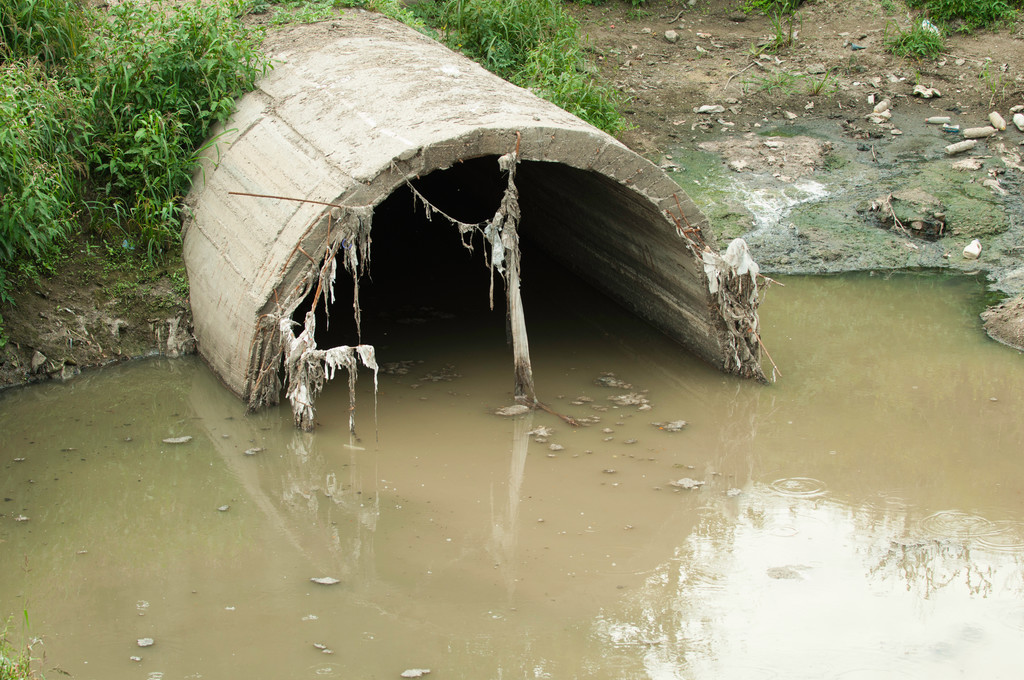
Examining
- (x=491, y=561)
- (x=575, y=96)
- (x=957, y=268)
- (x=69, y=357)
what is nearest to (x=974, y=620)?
(x=491, y=561)

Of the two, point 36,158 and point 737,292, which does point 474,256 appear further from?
point 36,158

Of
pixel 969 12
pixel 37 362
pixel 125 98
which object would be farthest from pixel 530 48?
Answer: pixel 37 362

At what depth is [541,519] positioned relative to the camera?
4.35 meters

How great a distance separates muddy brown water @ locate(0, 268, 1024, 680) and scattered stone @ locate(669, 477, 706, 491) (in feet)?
0.12

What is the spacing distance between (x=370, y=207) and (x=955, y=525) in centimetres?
307

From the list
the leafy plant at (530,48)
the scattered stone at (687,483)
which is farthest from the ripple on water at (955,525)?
the leafy plant at (530,48)

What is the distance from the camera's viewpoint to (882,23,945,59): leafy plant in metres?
8.97

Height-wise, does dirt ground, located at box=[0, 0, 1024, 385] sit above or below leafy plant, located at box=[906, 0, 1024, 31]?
below

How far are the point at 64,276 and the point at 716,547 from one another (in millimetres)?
4153

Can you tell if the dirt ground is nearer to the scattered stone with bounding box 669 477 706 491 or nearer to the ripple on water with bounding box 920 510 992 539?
the scattered stone with bounding box 669 477 706 491

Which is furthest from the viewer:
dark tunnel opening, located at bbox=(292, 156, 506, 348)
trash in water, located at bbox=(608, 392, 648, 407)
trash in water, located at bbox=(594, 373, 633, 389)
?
dark tunnel opening, located at bbox=(292, 156, 506, 348)

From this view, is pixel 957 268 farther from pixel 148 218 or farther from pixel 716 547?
pixel 148 218

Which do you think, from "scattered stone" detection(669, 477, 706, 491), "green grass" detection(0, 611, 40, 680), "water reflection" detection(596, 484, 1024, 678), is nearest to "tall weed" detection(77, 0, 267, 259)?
"green grass" detection(0, 611, 40, 680)

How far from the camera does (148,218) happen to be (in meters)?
6.12
